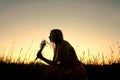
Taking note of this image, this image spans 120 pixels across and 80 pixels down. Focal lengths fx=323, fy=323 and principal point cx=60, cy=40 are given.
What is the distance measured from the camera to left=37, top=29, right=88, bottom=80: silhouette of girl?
6.53m

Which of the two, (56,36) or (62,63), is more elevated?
(56,36)

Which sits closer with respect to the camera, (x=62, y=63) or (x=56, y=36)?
(x=56, y=36)

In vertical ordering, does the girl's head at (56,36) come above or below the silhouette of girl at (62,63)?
above

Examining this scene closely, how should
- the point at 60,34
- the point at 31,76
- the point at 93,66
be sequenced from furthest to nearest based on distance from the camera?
1. the point at 93,66
2. the point at 31,76
3. the point at 60,34

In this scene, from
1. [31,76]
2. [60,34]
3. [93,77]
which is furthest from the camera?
[93,77]

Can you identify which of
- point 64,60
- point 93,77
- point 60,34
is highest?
point 60,34

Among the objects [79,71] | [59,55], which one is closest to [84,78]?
[79,71]

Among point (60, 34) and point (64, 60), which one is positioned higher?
point (60, 34)

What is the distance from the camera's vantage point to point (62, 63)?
663 cm

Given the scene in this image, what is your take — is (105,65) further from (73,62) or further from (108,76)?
(73,62)

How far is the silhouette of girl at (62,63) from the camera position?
6.53 meters

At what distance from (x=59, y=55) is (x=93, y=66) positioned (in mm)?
3829

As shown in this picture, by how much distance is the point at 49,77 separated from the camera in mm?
6762

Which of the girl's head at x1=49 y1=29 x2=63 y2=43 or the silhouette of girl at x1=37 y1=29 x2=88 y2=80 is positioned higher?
the girl's head at x1=49 y1=29 x2=63 y2=43
